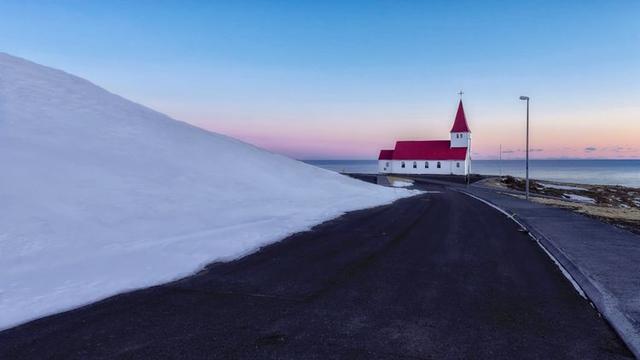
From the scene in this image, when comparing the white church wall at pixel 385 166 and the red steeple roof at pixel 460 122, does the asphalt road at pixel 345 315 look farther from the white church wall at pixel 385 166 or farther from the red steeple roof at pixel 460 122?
the white church wall at pixel 385 166

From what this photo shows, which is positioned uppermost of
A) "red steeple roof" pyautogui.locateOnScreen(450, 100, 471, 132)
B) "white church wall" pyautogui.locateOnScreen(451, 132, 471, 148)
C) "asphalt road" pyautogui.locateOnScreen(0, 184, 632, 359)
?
"red steeple roof" pyautogui.locateOnScreen(450, 100, 471, 132)

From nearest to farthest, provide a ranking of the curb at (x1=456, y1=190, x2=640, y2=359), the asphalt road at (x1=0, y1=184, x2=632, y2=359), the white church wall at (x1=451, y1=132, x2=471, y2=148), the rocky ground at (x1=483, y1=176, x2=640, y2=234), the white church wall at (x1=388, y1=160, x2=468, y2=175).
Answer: the asphalt road at (x1=0, y1=184, x2=632, y2=359) < the curb at (x1=456, y1=190, x2=640, y2=359) < the rocky ground at (x1=483, y1=176, x2=640, y2=234) < the white church wall at (x1=388, y1=160, x2=468, y2=175) < the white church wall at (x1=451, y1=132, x2=471, y2=148)

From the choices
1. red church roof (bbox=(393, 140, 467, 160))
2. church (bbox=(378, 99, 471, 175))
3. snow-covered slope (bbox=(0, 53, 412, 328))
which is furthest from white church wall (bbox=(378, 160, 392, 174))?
snow-covered slope (bbox=(0, 53, 412, 328))

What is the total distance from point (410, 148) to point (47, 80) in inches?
2424

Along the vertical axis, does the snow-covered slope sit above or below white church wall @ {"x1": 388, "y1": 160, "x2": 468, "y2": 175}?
below

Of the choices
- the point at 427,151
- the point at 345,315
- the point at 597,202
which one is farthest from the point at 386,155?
the point at 345,315

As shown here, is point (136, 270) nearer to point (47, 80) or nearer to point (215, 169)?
point (215, 169)

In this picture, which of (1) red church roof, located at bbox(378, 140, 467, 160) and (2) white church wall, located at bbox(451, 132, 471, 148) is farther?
(2) white church wall, located at bbox(451, 132, 471, 148)

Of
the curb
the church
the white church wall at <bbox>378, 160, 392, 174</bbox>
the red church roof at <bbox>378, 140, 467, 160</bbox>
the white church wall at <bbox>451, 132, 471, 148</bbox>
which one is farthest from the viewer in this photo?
the white church wall at <bbox>378, 160, 392, 174</bbox>

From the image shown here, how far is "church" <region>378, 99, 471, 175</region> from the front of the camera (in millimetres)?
74062

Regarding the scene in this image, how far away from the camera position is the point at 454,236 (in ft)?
45.6

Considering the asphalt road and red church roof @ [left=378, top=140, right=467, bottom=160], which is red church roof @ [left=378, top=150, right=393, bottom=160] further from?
the asphalt road

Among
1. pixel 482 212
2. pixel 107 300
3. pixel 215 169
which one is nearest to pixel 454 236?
pixel 482 212

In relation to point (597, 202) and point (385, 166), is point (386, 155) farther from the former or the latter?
point (597, 202)
